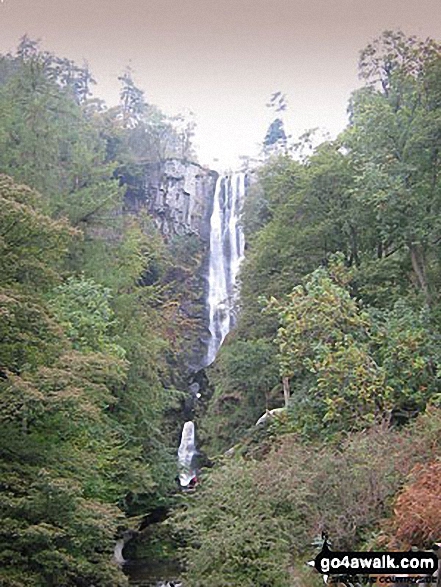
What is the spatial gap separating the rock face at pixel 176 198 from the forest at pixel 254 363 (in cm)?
962

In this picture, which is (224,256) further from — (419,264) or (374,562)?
(374,562)

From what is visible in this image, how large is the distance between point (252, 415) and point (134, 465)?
4.95 metres

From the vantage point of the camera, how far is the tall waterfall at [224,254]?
3163cm

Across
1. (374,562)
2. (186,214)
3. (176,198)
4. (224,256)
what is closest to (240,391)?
(374,562)

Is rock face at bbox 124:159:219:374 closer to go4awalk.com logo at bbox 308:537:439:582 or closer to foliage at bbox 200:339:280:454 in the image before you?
foliage at bbox 200:339:280:454

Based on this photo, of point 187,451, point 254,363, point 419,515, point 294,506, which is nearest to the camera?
point 419,515

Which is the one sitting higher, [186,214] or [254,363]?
[186,214]

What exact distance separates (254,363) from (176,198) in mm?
20317

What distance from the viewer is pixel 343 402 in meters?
12.5

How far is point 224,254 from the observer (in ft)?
115

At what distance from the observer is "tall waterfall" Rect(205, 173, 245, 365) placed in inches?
1245

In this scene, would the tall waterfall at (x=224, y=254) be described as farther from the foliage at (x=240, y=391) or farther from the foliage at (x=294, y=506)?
the foliage at (x=294, y=506)

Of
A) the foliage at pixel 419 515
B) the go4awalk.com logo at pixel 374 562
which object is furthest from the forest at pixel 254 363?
the go4awalk.com logo at pixel 374 562

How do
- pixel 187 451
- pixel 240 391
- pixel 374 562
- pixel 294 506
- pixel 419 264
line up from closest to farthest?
pixel 374 562
pixel 294 506
pixel 419 264
pixel 240 391
pixel 187 451
